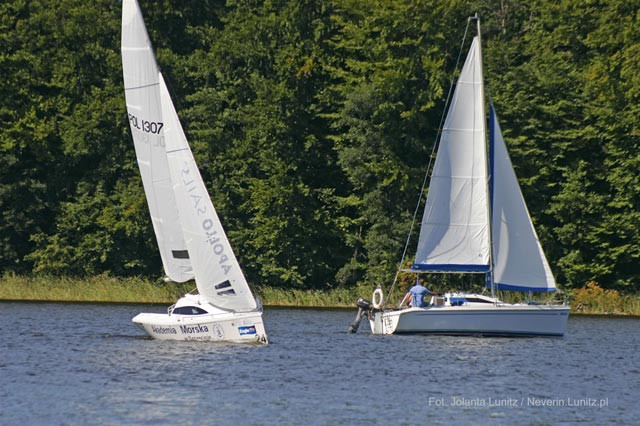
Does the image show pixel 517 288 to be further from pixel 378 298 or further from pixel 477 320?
pixel 378 298

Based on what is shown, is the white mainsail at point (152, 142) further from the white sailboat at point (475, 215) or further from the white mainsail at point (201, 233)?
the white sailboat at point (475, 215)

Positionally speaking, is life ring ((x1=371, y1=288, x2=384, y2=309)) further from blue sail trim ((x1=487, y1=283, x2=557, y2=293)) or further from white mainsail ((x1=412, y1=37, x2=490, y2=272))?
blue sail trim ((x1=487, y1=283, x2=557, y2=293))

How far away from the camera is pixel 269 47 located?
71375 mm

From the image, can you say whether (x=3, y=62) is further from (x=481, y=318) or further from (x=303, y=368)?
(x=303, y=368)

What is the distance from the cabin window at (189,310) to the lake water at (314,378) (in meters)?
0.90

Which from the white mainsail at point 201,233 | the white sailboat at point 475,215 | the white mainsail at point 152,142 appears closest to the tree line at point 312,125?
the white sailboat at point 475,215

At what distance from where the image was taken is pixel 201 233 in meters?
40.8

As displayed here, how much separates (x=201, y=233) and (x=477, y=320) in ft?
33.9

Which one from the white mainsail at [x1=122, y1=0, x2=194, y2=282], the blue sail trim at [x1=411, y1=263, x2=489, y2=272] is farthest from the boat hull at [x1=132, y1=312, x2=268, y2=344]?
the blue sail trim at [x1=411, y1=263, x2=489, y2=272]

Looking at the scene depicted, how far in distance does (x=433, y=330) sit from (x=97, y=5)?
35984 millimetres

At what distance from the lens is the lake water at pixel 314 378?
1190 inches

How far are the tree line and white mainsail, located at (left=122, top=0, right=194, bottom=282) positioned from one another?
25108mm

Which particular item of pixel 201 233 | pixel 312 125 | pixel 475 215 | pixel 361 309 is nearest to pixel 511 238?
pixel 475 215

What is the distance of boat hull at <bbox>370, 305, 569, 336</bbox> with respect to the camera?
151ft
